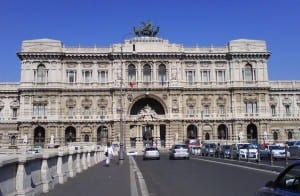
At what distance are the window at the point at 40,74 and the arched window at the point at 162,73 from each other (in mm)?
20599

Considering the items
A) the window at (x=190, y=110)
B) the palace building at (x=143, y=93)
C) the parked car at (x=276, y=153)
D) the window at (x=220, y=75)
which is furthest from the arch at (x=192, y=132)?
the parked car at (x=276, y=153)

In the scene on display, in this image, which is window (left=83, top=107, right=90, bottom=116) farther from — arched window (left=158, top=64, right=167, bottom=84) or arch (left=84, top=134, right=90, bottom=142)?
arched window (left=158, top=64, right=167, bottom=84)

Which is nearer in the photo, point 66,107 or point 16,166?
point 16,166

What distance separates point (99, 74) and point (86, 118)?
8.49 meters

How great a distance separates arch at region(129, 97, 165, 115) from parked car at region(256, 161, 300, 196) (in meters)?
75.7

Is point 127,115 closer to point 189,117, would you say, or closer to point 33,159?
point 189,117

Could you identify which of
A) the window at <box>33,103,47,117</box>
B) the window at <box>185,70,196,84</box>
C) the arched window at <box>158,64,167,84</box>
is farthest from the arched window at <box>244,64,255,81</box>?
the window at <box>33,103,47,117</box>

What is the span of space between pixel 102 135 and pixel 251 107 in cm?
2774

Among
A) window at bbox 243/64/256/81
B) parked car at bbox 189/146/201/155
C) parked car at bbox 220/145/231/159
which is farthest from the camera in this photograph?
window at bbox 243/64/256/81

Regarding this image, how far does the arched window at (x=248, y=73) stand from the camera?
276 feet

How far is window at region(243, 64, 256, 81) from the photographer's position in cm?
8406

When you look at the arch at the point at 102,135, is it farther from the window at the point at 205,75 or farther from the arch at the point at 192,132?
the window at the point at 205,75

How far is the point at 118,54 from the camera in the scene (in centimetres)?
8231

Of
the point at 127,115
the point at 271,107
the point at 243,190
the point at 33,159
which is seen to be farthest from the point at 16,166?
the point at 271,107
